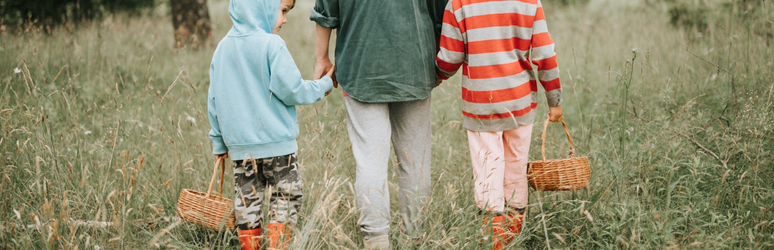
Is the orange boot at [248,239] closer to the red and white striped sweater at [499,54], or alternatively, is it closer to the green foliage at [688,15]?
the red and white striped sweater at [499,54]

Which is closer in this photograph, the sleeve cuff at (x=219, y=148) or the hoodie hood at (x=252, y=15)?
the hoodie hood at (x=252, y=15)

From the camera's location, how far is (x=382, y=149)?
258 cm

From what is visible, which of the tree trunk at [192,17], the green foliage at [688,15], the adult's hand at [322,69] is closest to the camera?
the adult's hand at [322,69]

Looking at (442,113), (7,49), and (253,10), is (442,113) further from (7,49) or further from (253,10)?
(7,49)

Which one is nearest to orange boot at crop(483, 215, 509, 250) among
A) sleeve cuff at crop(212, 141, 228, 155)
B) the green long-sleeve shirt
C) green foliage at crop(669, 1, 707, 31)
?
the green long-sleeve shirt

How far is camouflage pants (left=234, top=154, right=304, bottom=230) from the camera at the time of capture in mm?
2477

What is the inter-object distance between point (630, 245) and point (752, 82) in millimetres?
2256

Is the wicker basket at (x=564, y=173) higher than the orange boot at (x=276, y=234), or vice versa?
the wicker basket at (x=564, y=173)

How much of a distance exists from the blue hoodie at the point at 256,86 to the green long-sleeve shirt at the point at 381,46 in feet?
0.69

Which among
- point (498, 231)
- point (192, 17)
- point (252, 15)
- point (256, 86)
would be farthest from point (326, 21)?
point (192, 17)

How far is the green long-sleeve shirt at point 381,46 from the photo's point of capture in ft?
8.02

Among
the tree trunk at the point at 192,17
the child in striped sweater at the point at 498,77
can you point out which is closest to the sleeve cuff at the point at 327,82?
the child in striped sweater at the point at 498,77

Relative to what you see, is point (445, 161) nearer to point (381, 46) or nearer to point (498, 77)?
point (498, 77)

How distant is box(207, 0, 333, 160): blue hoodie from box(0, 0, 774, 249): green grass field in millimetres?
347
